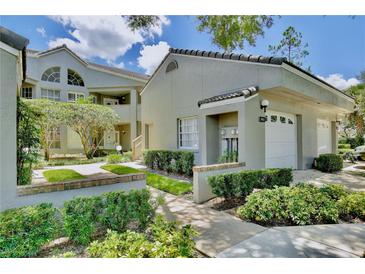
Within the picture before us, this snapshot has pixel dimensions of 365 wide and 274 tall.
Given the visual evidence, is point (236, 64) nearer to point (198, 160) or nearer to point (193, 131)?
→ point (193, 131)

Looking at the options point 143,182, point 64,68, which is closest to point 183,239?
point 143,182

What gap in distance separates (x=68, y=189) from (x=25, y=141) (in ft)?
5.72

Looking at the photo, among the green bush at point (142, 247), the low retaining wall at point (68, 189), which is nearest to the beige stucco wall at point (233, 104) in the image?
the low retaining wall at point (68, 189)

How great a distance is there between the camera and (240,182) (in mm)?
5527

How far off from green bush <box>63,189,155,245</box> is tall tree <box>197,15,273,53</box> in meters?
5.31

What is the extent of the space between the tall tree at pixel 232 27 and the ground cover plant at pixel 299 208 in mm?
4915

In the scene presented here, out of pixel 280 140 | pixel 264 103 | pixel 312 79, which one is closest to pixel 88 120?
pixel 264 103

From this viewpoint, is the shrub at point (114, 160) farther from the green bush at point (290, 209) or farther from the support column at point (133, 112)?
the green bush at point (290, 209)

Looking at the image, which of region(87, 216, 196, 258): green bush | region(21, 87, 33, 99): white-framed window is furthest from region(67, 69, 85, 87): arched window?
region(87, 216, 196, 258): green bush

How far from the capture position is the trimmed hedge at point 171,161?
9.17 metres

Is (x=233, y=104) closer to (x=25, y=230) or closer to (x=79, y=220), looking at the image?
(x=79, y=220)

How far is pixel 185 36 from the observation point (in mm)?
6488

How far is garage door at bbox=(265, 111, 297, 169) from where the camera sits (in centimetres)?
840
